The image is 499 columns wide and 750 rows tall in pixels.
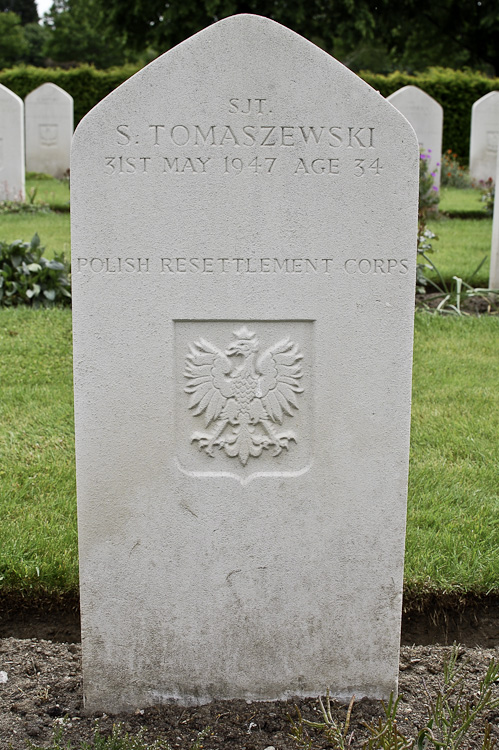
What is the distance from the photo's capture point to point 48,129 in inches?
667

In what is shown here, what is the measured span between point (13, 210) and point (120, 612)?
10952 mm

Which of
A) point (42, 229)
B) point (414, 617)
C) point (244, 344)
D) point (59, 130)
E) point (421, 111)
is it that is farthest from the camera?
point (59, 130)

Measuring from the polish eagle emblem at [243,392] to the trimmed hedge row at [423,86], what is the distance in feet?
64.1

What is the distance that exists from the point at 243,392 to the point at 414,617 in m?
1.28

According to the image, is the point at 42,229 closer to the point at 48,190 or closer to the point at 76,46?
the point at 48,190

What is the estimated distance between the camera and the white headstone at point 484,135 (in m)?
17.8

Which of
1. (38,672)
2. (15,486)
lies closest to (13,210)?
(15,486)

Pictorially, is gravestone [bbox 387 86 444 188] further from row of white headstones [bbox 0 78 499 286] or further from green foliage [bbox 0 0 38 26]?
green foliage [bbox 0 0 38 26]

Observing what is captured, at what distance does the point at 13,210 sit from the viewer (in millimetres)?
12195

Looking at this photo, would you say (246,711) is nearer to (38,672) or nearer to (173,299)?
(38,672)

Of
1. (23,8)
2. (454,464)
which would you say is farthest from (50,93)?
(23,8)

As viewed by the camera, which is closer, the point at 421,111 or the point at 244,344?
the point at 244,344

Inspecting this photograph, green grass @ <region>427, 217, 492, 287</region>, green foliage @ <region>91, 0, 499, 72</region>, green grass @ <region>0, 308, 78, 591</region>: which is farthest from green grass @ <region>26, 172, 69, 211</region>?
green grass @ <region>0, 308, 78, 591</region>

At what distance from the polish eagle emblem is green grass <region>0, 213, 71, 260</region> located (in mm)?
6194
